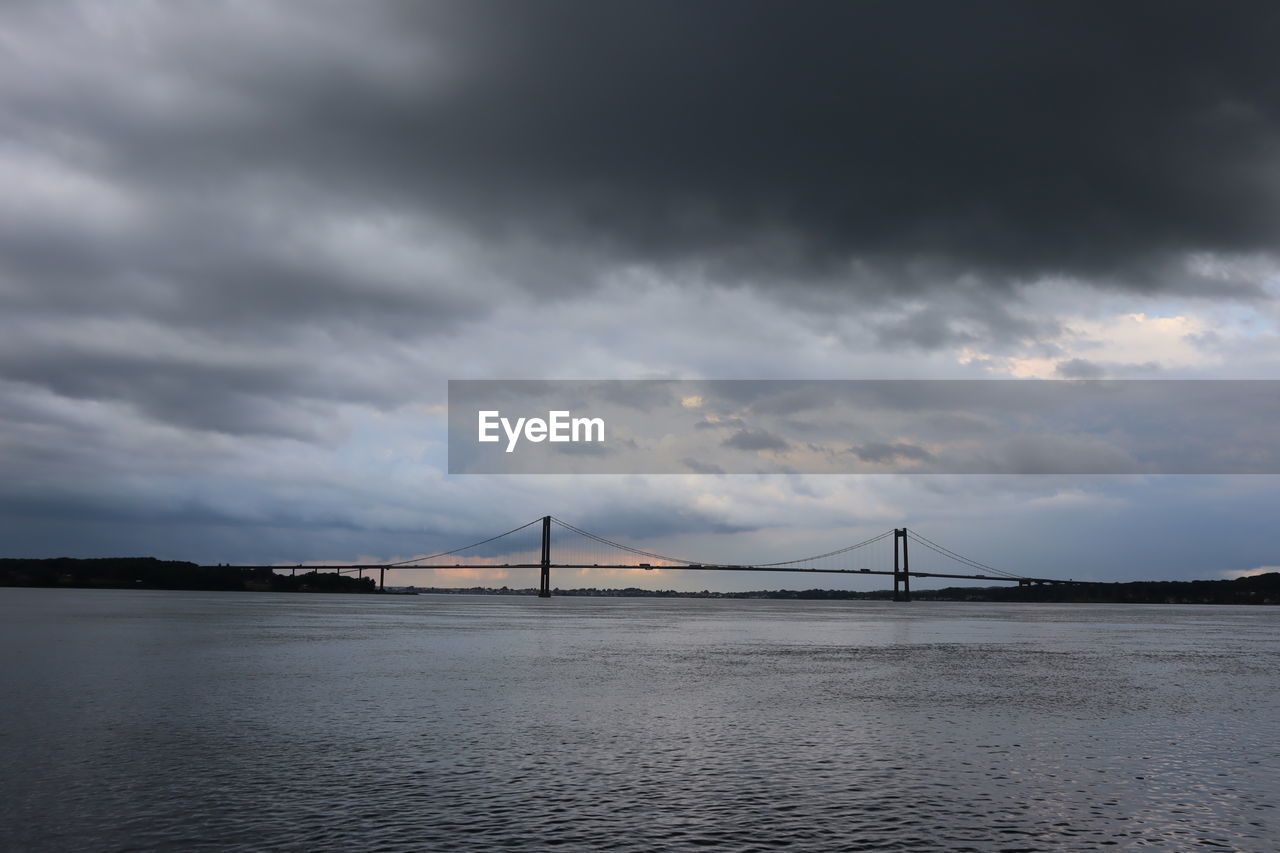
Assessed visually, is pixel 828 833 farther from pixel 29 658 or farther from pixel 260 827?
pixel 29 658

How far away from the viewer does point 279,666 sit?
3716 centimetres

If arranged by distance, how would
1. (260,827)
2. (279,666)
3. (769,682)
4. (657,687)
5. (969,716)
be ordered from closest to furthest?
(260,827), (969,716), (657,687), (769,682), (279,666)

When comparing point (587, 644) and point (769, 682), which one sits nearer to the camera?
point (769, 682)

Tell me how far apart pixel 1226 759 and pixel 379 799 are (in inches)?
673

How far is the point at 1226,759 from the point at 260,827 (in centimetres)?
Result: 1879

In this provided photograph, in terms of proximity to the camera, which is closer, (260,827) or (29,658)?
(260,827)

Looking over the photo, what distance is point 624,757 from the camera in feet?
61.9

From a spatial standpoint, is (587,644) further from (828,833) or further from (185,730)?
(828,833)

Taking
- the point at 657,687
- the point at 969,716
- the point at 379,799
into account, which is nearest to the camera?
the point at 379,799

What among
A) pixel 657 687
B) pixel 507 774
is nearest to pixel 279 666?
pixel 657 687

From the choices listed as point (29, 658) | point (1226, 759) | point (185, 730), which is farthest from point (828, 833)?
point (29, 658)

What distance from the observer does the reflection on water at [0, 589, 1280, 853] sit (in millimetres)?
13531

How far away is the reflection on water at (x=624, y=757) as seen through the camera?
13531mm

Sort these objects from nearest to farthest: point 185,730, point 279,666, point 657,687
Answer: point 185,730, point 657,687, point 279,666
